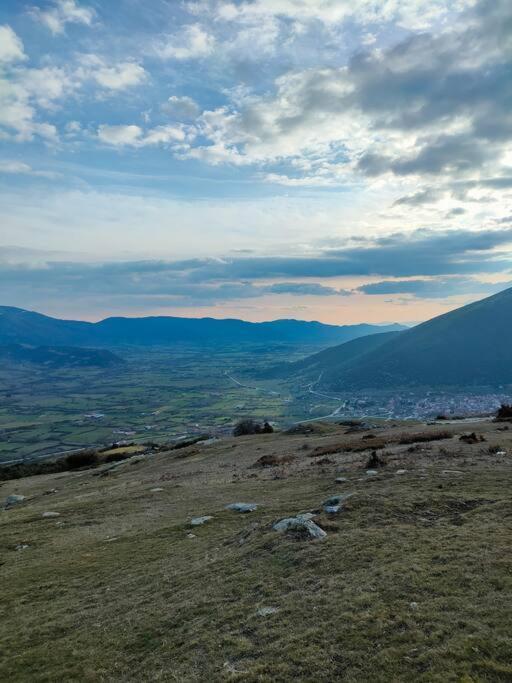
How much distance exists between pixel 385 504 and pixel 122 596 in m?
11.0

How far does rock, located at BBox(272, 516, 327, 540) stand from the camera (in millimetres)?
16094

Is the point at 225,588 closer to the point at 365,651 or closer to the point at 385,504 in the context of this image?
the point at 365,651

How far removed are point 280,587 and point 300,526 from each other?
397 cm

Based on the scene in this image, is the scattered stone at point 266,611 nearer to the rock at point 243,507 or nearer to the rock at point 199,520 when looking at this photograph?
the rock at point 199,520

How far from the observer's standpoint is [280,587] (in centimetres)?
1290

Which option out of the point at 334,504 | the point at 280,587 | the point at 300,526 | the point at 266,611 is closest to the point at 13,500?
the point at 334,504

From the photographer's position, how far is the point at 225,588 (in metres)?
13.6

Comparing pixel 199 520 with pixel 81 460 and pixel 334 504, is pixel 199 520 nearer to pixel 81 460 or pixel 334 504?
pixel 334 504

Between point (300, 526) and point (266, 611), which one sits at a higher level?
point (300, 526)

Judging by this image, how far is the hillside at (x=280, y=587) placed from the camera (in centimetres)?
931

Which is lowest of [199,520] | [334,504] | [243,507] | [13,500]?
[13,500]

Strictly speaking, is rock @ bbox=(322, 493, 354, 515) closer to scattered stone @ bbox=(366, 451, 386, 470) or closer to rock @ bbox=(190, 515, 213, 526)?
rock @ bbox=(190, 515, 213, 526)

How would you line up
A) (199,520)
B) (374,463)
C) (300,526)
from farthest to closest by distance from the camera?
A: (374,463), (199,520), (300,526)

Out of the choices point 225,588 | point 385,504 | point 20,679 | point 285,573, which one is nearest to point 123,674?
point 20,679
